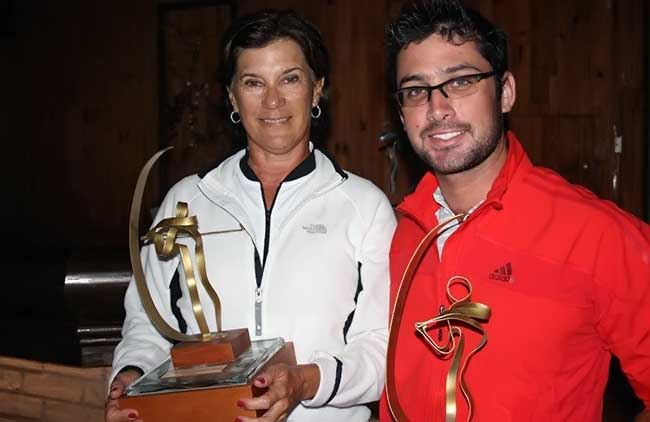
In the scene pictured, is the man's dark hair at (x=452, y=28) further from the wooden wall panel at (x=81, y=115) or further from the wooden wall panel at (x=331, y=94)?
the wooden wall panel at (x=81, y=115)

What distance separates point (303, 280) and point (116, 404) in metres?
0.50

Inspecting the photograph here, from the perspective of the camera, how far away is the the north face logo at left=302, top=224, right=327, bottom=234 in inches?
69.3

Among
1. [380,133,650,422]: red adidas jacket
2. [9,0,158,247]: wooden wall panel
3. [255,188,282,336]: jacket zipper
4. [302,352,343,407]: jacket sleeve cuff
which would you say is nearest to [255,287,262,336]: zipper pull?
[255,188,282,336]: jacket zipper

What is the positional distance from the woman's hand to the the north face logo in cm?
33

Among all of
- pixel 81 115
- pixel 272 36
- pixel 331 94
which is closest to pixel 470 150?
pixel 272 36

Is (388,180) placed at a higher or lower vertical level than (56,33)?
lower

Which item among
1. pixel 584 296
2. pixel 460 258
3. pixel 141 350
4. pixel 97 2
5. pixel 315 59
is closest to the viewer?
pixel 584 296

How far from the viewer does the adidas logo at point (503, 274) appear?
59.7 inches

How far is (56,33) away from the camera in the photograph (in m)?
5.42

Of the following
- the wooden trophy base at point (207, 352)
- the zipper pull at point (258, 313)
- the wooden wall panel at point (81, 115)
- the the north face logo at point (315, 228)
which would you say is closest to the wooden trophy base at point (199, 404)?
the wooden trophy base at point (207, 352)

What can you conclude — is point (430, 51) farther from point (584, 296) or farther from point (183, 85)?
point (183, 85)

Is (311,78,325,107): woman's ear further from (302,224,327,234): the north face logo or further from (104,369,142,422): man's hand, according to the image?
(104,369,142,422): man's hand

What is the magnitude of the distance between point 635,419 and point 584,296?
11.2 inches

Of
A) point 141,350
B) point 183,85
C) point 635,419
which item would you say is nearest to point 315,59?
point 141,350
